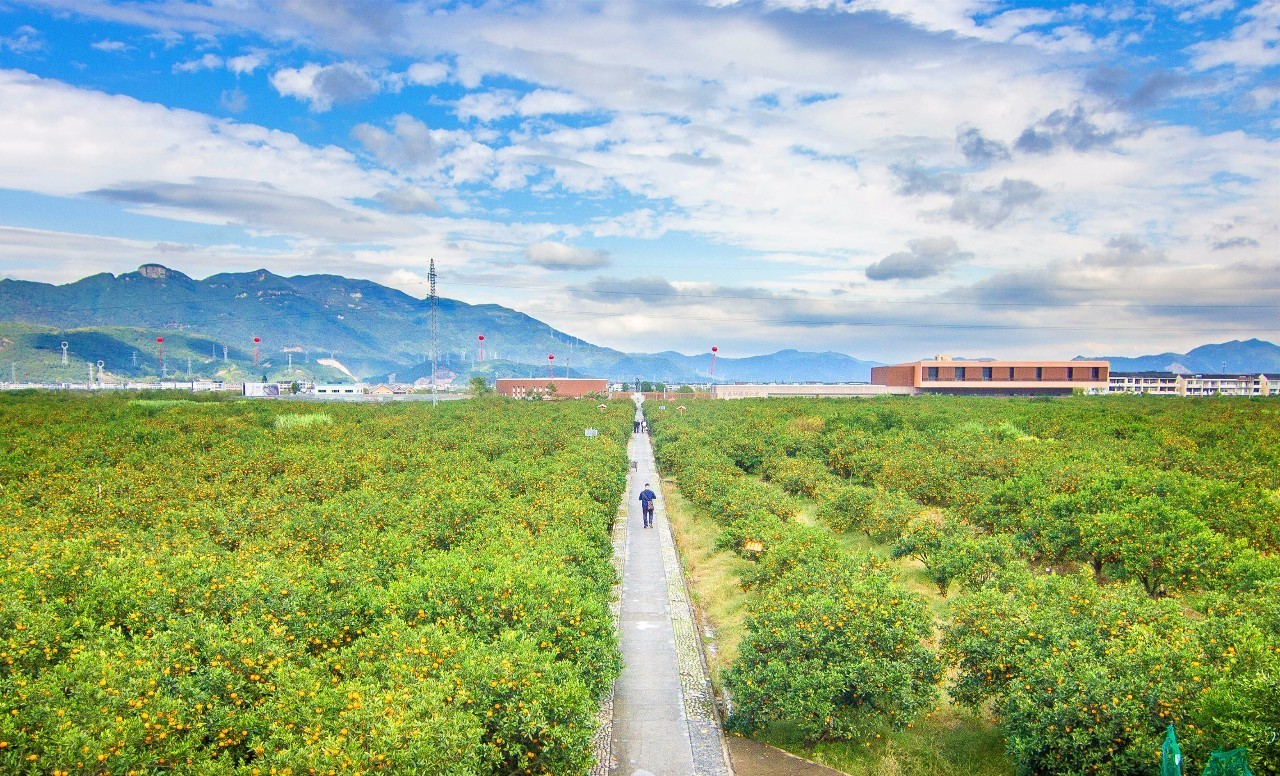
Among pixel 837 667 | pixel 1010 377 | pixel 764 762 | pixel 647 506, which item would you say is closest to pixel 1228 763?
pixel 837 667

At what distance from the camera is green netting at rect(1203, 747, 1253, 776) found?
9.02 metres

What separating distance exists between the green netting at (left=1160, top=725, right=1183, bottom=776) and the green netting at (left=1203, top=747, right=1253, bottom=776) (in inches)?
12.6

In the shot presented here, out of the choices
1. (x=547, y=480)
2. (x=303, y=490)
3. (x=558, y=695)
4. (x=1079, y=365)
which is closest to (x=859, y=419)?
(x=547, y=480)

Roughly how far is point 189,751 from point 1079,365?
131 m

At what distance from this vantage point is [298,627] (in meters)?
12.6

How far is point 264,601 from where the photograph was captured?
12.9m

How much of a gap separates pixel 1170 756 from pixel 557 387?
450 ft

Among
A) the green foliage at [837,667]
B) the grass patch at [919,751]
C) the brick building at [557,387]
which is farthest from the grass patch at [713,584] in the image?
the brick building at [557,387]

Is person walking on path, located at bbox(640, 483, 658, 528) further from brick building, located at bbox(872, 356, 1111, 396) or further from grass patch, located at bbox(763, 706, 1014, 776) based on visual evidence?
brick building, located at bbox(872, 356, 1111, 396)

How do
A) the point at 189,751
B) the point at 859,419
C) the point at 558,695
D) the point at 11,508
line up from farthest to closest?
the point at 859,419
the point at 11,508
the point at 558,695
the point at 189,751

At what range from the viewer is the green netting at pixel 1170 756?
948 cm

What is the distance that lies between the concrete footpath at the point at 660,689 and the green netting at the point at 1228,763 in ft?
23.0

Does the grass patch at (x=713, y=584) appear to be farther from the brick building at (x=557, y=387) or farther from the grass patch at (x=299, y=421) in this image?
the brick building at (x=557, y=387)

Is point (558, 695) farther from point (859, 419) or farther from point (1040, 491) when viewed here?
point (859, 419)
